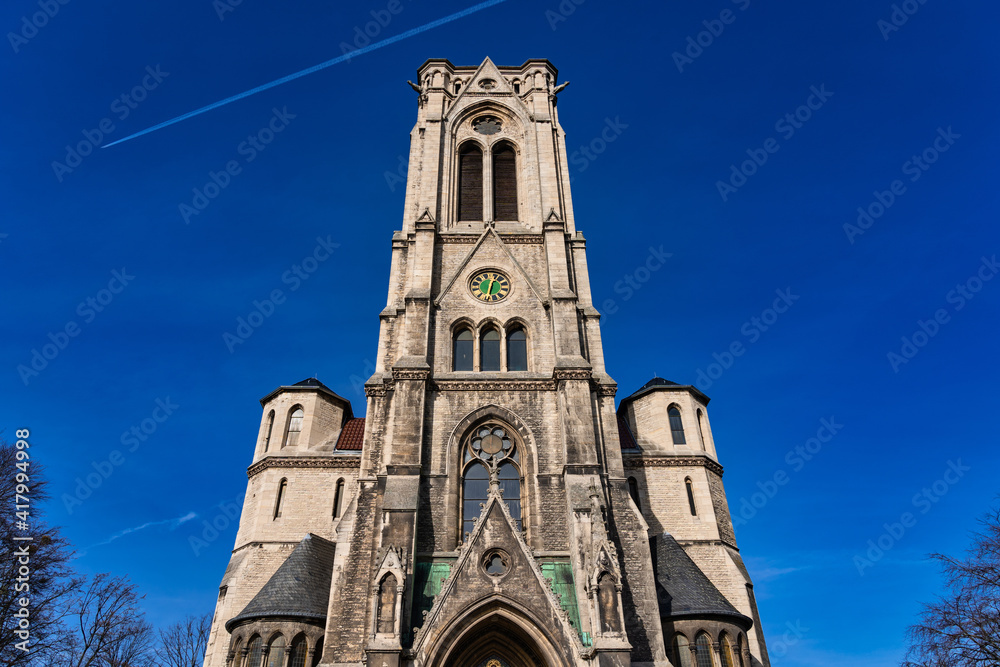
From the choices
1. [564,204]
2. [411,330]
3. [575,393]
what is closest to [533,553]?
[575,393]

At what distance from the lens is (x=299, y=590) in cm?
2339

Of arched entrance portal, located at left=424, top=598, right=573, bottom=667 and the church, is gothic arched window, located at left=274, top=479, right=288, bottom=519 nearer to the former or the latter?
the church

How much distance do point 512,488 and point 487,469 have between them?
1079 millimetres

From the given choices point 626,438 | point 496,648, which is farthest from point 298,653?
point 626,438

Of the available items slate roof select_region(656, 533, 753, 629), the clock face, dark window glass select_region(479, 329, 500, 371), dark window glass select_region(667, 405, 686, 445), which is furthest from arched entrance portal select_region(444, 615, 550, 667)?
dark window glass select_region(667, 405, 686, 445)

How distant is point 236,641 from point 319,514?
21.8ft

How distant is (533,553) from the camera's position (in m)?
21.5

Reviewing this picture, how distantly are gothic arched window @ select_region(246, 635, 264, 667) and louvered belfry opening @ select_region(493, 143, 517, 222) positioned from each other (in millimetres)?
19605

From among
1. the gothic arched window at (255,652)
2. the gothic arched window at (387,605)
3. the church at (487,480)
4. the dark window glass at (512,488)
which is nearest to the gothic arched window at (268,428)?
the church at (487,480)

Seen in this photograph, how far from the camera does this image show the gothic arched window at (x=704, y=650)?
21969 mm

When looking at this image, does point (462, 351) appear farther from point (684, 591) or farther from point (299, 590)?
point (684, 591)

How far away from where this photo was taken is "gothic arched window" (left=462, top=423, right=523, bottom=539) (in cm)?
2297

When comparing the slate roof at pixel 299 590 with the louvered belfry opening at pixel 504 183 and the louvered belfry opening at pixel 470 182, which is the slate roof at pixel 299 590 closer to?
the louvered belfry opening at pixel 470 182

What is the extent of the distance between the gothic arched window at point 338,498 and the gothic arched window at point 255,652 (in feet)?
22.6
